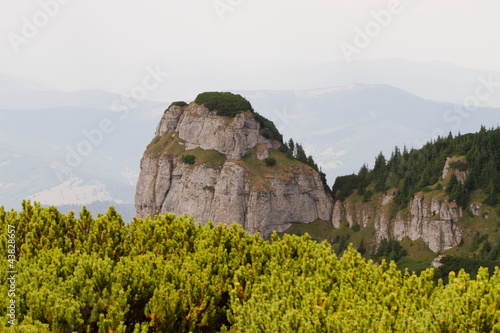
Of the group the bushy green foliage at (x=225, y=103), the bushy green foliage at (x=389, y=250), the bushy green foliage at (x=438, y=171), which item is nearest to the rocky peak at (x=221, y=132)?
the bushy green foliage at (x=225, y=103)

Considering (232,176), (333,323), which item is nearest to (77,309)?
(333,323)

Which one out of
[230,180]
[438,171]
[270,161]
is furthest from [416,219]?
[230,180]

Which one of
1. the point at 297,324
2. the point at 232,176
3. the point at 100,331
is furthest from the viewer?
the point at 232,176

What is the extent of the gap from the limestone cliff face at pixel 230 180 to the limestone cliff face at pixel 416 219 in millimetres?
11116

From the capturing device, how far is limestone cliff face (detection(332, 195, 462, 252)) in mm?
Answer: 116000

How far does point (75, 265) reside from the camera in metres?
19.3

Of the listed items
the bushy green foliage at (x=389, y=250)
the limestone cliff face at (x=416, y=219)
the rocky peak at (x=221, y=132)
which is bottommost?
the bushy green foliage at (x=389, y=250)

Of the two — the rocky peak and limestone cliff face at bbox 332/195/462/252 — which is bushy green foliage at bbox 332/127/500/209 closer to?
limestone cliff face at bbox 332/195/462/252

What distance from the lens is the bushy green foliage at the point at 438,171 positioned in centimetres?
11906

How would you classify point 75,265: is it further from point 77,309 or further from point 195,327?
point 195,327

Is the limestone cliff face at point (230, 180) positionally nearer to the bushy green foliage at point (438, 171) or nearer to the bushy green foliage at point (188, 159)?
the bushy green foliage at point (188, 159)

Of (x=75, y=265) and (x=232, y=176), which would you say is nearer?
(x=75, y=265)

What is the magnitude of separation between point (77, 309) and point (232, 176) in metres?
127

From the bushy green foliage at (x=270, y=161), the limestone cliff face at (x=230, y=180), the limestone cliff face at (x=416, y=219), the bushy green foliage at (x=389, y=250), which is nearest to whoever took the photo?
the limestone cliff face at (x=416, y=219)
